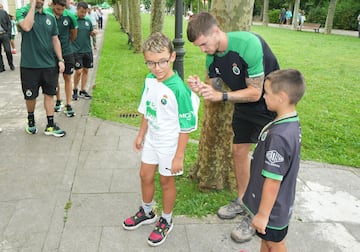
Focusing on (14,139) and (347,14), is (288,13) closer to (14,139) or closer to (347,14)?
(347,14)

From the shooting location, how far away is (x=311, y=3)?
1734 inches

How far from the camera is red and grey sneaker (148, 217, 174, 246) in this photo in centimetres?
302

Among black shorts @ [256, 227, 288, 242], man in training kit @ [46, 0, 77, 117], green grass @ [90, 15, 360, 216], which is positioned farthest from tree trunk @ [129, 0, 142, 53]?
black shorts @ [256, 227, 288, 242]

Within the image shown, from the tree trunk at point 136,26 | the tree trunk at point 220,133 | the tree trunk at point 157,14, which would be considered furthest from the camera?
the tree trunk at point 136,26

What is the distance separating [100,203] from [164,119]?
1351 mm

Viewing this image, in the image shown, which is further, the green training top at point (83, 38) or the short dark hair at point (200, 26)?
the green training top at point (83, 38)

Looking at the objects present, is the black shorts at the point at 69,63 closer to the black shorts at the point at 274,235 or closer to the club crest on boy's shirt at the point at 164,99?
the club crest on boy's shirt at the point at 164,99

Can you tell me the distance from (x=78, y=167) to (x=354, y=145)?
160 inches

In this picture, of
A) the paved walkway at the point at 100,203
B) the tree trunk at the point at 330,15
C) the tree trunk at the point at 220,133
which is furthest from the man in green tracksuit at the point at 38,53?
the tree trunk at the point at 330,15

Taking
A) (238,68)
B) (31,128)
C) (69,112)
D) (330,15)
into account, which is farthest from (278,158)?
(330,15)

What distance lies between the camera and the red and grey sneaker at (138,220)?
127 inches

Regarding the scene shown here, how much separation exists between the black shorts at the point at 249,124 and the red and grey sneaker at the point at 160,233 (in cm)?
95

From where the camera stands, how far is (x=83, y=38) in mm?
7148

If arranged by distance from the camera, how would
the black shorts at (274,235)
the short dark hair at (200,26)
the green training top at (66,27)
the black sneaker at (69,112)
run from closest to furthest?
1. the black shorts at (274,235)
2. the short dark hair at (200,26)
3. the green training top at (66,27)
4. the black sneaker at (69,112)
